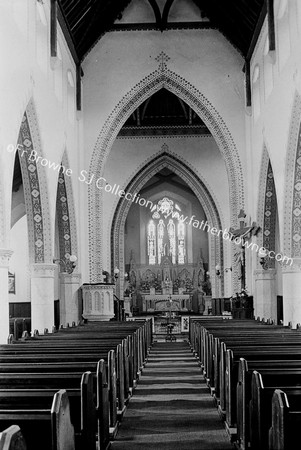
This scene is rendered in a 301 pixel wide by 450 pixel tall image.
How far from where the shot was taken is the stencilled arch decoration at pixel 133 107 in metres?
21.7

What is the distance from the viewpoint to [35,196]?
16391 mm

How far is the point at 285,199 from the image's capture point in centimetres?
1594

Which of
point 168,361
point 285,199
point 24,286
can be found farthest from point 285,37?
point 24,286

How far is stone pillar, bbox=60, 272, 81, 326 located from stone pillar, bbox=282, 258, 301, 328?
22.4 feet

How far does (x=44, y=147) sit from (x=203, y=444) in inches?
422

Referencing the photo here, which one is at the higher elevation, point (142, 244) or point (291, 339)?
point (142, 244)

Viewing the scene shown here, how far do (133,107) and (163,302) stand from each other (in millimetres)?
14571

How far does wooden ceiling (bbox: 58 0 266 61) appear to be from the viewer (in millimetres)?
19047

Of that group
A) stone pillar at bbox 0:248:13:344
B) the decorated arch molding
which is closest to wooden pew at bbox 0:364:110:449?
stone pillar at bbox 0:248:13:344

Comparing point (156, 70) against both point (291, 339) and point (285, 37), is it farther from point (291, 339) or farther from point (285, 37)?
point (291, 339)

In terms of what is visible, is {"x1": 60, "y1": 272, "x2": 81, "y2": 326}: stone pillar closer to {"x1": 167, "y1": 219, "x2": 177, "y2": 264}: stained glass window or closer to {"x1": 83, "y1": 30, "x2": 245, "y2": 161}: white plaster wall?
{"x1": 83, "y1": 30, "x2": 245, "y2": 161}: white plaster wall

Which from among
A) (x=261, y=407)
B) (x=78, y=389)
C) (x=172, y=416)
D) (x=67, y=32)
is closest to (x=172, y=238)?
(x=67, y=32)

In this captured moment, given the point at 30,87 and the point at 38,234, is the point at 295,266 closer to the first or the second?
the point at 38,234

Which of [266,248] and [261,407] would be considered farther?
[266,248]
